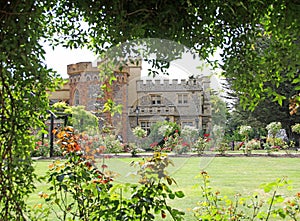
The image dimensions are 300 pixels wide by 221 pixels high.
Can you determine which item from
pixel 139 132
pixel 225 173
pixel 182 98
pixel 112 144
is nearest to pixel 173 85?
pixel 182 98

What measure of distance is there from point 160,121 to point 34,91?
2.55 feet

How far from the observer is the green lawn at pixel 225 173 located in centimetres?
225

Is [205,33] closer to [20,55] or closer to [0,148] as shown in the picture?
[20,55]

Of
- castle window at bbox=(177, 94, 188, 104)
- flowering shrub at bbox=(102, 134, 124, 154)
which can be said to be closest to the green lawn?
flowering shrub at bbox=(102, 134, 124, 154)

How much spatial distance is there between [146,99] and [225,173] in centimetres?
288

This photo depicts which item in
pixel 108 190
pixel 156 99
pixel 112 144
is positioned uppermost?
pixel 156 99

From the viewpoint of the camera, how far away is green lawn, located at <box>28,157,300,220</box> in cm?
225

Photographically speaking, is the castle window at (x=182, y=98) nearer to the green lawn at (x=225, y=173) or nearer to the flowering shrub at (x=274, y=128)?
the green lawn at (x=225, y=173)

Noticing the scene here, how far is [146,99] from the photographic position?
6.30ft

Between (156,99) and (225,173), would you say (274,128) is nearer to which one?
(225,173)

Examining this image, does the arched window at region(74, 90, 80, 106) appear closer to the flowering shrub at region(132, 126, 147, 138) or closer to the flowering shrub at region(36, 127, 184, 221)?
the flowering shrub at region(36, 127, 184, 221)

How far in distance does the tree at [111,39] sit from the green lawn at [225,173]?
61 centimetres

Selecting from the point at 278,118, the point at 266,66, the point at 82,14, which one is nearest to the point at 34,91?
the point at 82,14

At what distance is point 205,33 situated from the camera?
1.50m
